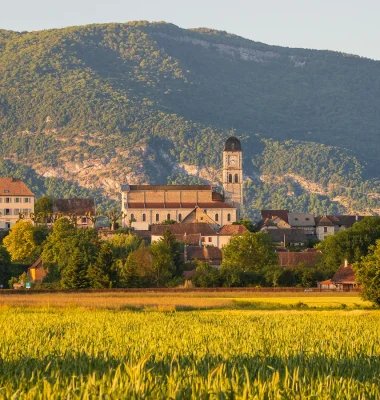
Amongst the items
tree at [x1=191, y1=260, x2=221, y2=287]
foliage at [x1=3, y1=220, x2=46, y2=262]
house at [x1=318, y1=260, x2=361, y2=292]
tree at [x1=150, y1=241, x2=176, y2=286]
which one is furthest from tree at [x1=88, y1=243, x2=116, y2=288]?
foliage at [x1=3, y1=220, x2=46, y2=262]

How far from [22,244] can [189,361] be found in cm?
12638

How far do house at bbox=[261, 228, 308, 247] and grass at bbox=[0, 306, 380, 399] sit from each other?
14180 cm

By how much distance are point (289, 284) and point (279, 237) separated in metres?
80.2

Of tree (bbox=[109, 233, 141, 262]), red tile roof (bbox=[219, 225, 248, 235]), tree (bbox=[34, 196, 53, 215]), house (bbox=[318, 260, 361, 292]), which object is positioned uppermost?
tree (bbox=[34, 196, 53, 215])

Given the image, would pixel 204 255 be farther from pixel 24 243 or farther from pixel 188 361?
pixel 188 361

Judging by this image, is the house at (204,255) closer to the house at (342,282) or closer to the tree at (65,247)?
the tree at (65,247)

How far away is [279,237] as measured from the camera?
190m

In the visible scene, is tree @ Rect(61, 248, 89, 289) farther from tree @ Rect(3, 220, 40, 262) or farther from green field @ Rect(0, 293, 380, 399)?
green field @ Rect(0, 293, 380, 399)

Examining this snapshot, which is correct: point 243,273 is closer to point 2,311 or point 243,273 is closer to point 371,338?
point 2,311

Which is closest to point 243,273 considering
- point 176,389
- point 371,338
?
point 371,338

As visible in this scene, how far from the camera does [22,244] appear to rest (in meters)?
150

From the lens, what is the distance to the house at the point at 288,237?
7377 inches

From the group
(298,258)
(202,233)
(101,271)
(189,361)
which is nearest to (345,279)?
(101,271)

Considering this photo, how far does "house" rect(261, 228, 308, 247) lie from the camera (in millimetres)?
187387
